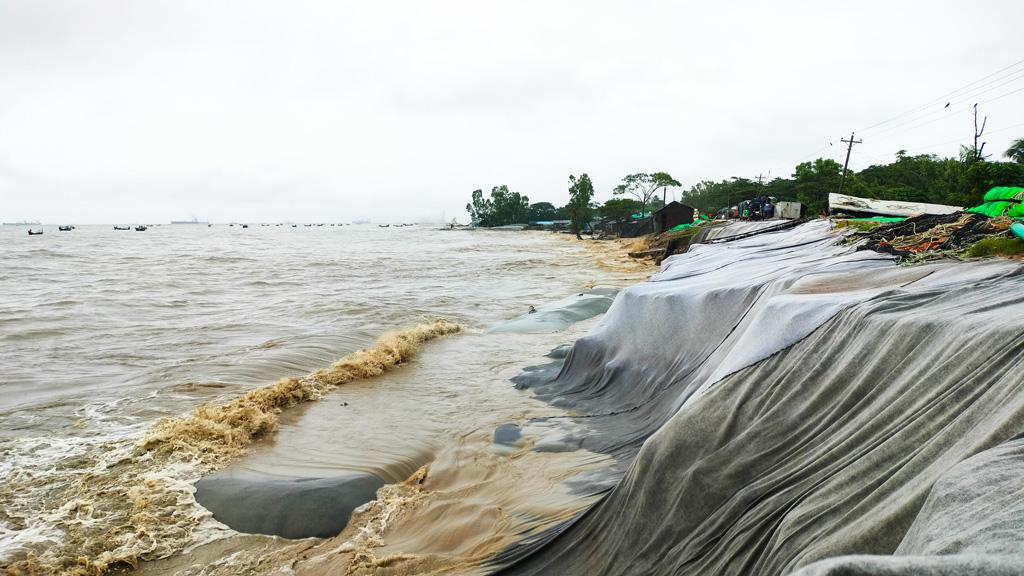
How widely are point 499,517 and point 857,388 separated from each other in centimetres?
281

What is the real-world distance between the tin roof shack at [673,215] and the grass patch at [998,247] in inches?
1623

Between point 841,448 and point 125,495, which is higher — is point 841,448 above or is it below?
above

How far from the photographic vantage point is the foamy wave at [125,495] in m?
4.39

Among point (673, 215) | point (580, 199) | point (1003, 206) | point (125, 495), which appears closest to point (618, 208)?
point (580, 199)

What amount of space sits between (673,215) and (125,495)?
4426cm

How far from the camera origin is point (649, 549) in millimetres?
3176

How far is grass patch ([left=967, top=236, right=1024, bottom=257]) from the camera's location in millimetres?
4680

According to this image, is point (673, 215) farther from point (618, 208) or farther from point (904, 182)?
point (618, 208)

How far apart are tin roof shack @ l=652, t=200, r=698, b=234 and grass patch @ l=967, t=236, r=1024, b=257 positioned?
41.2m

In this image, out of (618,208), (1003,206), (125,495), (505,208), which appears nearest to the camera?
(125,495)

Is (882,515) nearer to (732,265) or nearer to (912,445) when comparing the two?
(912,445)

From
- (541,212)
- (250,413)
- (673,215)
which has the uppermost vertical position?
→ (541,212)

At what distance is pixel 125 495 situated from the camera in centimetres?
524

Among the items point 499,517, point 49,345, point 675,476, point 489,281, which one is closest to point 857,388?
point 675,476
